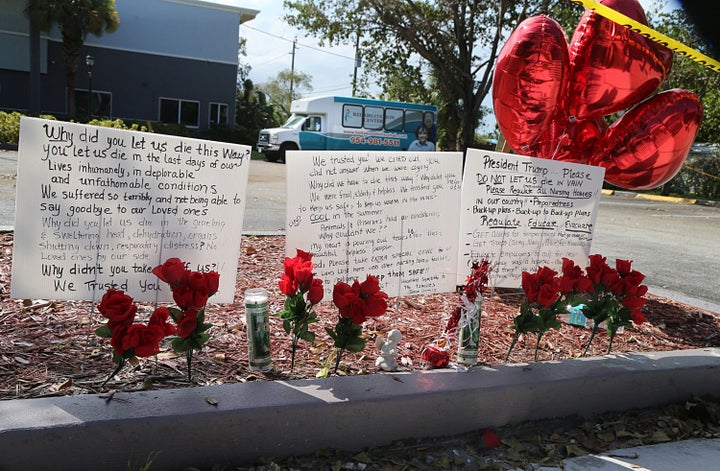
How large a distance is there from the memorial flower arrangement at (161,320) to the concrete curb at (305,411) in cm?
19

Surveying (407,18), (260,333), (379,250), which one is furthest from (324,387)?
(407,18)

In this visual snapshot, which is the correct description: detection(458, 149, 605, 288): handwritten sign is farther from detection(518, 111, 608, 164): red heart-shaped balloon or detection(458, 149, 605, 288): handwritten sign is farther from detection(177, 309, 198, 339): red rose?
detection(177, 309, 198, 339): red rose

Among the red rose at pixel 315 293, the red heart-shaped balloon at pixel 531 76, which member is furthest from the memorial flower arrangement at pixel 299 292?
the red heart-shaped balloon at pixel 531 76

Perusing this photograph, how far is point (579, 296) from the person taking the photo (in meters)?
3.25

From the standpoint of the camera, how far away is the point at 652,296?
5090 mm

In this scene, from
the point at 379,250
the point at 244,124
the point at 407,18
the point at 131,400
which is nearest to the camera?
the point at 131,400

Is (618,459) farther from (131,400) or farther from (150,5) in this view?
(150,5)

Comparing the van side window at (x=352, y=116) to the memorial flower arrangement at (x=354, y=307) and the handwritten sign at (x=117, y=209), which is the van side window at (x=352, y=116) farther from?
the memorial flower arrangement at (x=354, y=307)

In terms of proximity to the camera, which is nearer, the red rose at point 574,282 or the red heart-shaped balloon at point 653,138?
the red rose at point 574,282

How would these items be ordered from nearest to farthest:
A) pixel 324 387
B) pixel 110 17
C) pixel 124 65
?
pixel 324 387 < pixel 110 17 < pixel 124 65

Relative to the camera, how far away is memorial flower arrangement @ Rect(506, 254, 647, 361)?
3023 millimetres

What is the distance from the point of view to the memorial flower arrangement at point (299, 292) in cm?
270

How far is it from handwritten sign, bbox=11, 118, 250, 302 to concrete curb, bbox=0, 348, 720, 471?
2.27 ft

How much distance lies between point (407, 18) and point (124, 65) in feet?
49.8
